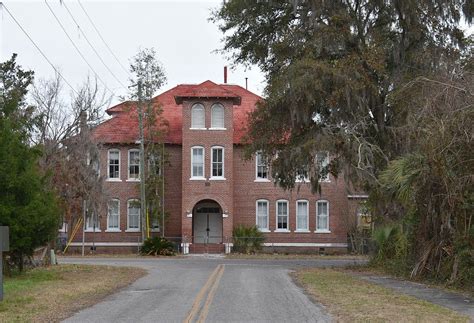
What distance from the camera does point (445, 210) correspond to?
70.7 ft

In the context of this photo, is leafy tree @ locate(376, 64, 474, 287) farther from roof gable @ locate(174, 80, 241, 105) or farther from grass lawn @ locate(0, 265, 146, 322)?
roof gable @ locate(174, 80, 241, 105)

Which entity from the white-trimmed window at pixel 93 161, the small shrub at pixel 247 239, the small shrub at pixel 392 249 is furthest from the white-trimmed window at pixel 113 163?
the small shrub at pixel 392 249

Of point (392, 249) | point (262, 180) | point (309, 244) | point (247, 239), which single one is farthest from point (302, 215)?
point (392, 249)

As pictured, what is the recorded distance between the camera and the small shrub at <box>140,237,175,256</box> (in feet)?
146

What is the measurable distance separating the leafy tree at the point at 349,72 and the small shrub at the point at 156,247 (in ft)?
49.7

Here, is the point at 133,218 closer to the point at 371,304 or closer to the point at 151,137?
the point at 151,137

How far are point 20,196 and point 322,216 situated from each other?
29.8 metres

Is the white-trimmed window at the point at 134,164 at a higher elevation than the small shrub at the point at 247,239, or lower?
higher

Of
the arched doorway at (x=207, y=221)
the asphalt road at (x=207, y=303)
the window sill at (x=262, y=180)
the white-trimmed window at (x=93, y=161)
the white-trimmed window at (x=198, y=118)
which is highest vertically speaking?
the white-trimmed window at (x=198, y=118)

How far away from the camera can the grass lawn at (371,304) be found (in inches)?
532

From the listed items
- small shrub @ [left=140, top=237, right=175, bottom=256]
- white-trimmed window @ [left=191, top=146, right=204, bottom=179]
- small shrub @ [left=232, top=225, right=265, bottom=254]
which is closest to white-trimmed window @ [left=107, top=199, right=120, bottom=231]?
small shrub @ [left=140, top=237, right=175, bottom=256]

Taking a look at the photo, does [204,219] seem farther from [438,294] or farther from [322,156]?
[438,294]

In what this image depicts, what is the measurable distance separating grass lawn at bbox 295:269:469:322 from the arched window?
26438mm

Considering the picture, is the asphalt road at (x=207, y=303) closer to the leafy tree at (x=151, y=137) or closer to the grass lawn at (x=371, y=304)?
the grass lawn at (x=371, y=304)
